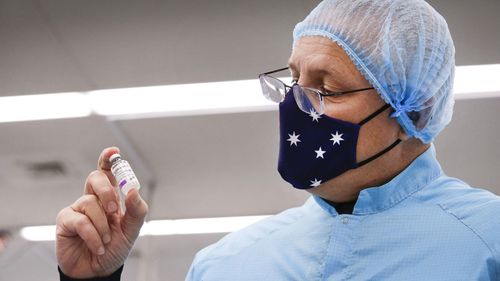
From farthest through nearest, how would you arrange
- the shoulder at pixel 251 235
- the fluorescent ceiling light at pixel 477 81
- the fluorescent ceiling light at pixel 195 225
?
the fluorescent ceiling light at pixel 195 225
the fluorescent ceiling light at pixel 477 81
the shoulder at pixel 251 235

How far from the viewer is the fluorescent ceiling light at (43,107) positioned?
2.96 m

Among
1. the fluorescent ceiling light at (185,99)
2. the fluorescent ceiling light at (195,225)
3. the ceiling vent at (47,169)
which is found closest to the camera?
the fluorescent ceiling light at (185,99)

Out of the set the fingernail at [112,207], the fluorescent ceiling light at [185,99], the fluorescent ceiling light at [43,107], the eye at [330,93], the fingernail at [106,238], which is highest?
the fluorescent ceiling light at [43,107]

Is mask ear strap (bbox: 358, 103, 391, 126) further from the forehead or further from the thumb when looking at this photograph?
the thumb

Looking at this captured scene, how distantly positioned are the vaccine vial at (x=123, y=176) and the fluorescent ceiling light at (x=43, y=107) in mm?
1903

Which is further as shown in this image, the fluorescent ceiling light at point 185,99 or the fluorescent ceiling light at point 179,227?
the fluorescent ceiling light at point 179,227

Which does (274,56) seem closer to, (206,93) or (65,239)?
(206,93)

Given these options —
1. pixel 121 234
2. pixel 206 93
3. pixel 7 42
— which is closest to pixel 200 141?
pixel 206 93

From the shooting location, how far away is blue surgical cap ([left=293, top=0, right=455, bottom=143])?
1.18 metres

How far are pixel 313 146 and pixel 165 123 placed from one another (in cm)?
188

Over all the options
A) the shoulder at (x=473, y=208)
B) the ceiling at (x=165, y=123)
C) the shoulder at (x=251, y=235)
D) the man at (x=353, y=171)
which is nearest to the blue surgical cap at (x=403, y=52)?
the man at (x=353, y=171)

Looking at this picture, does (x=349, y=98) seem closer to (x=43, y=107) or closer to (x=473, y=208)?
(x=473, y=208)

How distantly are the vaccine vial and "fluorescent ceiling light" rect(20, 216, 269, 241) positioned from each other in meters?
2.28

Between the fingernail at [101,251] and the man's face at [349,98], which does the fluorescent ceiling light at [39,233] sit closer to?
the fingernail at [101,251]
